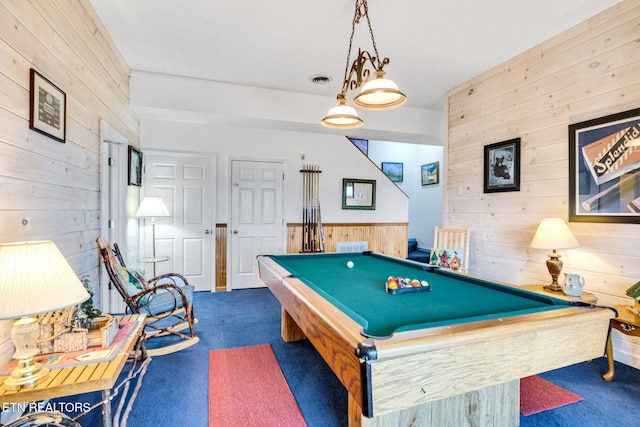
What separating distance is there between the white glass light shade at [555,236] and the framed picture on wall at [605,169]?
217mm

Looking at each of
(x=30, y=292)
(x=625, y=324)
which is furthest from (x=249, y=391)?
(x=625, y=324)

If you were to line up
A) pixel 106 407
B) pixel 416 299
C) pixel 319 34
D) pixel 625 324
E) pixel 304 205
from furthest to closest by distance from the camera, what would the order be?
1. pixel 304 205
2. pixel 319 34
3. pixel 625 324
4. pixel 416 299
5. pixel 106 407

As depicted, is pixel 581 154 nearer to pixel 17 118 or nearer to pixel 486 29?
pixel 486 29

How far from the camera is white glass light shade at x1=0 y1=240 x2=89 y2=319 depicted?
4.05ft

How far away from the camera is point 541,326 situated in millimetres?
1320

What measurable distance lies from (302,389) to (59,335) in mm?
1391

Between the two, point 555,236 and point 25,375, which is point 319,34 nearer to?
point 555,236

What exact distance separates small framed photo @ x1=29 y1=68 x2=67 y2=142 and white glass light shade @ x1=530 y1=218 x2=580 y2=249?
3599 millimetres

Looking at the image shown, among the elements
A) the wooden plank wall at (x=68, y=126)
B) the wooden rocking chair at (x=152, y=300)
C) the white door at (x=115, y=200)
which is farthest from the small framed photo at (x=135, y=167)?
the wooden rocking chair at (x=152, y=300)

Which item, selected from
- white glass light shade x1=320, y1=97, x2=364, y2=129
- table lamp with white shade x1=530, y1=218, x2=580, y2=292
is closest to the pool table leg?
white glass light shade x1=320, y1=97, x2=364, y2=129

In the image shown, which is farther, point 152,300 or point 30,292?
point 152,300

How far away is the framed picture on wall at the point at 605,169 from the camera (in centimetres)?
240

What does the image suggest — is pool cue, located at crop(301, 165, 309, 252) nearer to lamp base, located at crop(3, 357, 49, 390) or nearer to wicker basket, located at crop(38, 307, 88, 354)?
wicker basket, located at crop(38, 307, 88, 354)

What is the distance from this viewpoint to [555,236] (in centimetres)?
263
